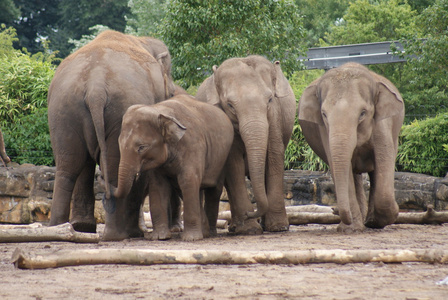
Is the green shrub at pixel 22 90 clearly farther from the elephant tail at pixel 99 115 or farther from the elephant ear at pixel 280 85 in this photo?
the elephant tail at pixel 99 115

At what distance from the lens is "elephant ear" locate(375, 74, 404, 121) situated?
947 cm

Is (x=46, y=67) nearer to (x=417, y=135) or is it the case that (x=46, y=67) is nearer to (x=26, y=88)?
(x=26, y=88)

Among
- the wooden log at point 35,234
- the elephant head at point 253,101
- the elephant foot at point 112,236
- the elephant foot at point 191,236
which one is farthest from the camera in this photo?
the elephant head at point 253,101

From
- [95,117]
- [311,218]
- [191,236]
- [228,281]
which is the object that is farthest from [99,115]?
[311,218]

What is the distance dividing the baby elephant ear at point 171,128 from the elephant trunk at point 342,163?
1.70 metres

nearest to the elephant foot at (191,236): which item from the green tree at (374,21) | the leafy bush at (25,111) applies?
the leafy bush at (25,111)

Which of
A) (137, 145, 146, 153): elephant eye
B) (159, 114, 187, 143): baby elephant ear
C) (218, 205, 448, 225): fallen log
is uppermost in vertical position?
(159, 114, 187, 143): baby elephant ear

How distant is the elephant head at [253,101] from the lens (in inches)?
365

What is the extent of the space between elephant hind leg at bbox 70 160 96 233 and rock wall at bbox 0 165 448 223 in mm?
4157

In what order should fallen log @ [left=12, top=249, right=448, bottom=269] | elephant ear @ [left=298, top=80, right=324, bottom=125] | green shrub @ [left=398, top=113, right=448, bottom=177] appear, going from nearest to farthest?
fallen log @ [left=12, top=249, right=448, bottom=269] < elephant ear @ [left=298, top=80, right=324, bottom=125] < green shrub @ [left=398, top=113, right=448, bottom=177]

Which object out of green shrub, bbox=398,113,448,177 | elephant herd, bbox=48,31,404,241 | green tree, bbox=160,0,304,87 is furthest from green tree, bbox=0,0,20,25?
elephant herd, bbox=48,31,404,241

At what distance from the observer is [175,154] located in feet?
28.1

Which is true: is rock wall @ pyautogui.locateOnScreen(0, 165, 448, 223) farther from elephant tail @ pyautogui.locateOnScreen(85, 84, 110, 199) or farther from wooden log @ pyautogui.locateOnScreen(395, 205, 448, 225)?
elephant tail @ pyautogui.locateOnScreen(85, 84, 110, 199)

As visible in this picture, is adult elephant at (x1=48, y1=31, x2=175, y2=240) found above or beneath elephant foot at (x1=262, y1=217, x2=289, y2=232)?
above
